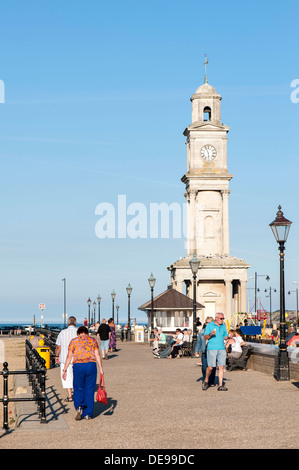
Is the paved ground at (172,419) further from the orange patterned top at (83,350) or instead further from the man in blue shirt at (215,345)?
the orange patterned top at (83,350)

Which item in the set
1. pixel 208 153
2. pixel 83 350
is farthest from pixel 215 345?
pixel 208 153

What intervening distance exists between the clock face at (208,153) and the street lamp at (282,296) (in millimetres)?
61099

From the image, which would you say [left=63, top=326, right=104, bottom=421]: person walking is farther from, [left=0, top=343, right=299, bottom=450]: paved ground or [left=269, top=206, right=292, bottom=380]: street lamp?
[left=269, top=206, right=292, bottom=380]: street lamp

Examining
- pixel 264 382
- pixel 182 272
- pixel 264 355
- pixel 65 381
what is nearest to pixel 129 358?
pixel 264 355

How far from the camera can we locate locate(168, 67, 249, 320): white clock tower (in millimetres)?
80125

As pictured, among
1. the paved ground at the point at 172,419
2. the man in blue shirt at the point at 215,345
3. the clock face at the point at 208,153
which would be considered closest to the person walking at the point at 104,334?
the paved ground at the point at 172,419

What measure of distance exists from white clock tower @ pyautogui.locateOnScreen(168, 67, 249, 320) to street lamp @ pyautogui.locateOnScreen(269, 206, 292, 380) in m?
56.4

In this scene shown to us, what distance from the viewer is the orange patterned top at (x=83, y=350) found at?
1452 cm

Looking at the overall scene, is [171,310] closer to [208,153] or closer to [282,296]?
[282,296]

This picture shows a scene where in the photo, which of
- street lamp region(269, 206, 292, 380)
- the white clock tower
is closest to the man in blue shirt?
street lamp region(269, 206, 292, 380)

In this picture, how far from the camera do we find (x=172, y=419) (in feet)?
46.1

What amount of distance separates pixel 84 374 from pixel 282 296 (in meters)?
8.80
